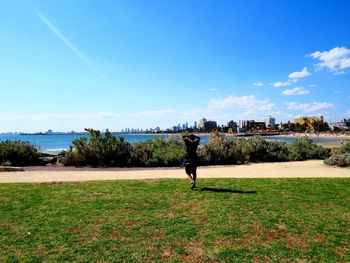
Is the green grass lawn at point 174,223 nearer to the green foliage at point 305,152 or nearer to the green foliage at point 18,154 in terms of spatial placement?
the green foliage at point 18,154

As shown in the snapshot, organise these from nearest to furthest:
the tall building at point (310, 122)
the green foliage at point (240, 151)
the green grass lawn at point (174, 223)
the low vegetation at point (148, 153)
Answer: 1. the green grass lawn at point (174, 223)
2. the low vegetation at point (148, 153)
3. the green foliage at point (240, 151)
4. the tall building at point (310, 122)

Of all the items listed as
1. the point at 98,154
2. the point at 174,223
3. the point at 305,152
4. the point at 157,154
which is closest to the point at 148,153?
the point at 157,154

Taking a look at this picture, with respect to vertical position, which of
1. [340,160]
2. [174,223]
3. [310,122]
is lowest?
[174,223]

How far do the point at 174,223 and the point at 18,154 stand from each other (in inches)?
545

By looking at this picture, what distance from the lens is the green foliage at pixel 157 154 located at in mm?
16484

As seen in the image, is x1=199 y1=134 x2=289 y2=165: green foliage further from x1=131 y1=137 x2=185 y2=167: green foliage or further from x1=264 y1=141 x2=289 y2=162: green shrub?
x1=131 y1=137 x2=185 y2=167: green foliage

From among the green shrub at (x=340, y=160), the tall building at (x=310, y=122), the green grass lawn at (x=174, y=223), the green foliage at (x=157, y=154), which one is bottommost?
the green grass lawn at (x=174, y=223)

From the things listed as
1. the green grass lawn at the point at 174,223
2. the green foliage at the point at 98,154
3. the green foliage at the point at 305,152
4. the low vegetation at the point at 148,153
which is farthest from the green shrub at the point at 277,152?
the green grass lawn at the point at 174,223

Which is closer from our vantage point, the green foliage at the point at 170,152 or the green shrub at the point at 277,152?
the green foliage at the point at 170,152

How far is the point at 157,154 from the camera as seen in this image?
1683cm

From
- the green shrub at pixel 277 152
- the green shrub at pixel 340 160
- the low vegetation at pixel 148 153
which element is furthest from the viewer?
the green shrub at pixel 277 152

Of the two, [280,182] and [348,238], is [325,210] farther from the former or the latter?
[280,182]

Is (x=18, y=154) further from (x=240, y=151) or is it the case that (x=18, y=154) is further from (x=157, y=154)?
(x=240, y=151)

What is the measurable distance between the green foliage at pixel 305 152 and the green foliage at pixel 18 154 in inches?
588
